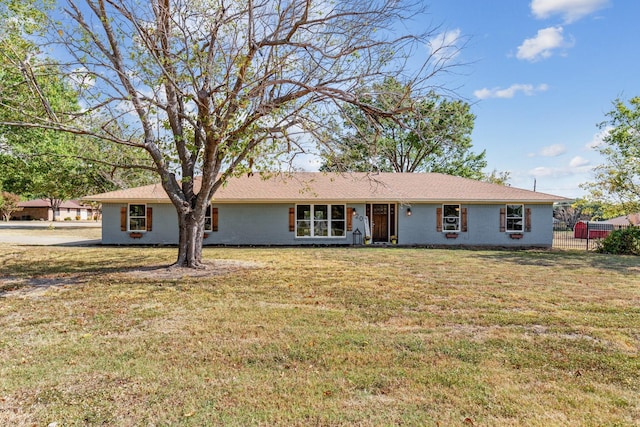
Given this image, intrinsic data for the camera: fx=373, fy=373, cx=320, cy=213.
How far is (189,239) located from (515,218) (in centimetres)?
1420

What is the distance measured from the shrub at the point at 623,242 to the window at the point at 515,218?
3.19 m

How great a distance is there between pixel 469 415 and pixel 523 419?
37 centimetres

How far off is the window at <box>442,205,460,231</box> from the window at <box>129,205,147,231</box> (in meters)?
13.5

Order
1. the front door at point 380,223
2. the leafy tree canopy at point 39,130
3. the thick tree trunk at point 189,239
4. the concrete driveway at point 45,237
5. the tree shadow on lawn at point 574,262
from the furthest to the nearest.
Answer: the front door at point 380,223, the concrete driveway at point 45,237, the tree shadow on lawn at point 574,262, the thick tree trunk at point 189,239, the leafy tree canopy at point 39,130

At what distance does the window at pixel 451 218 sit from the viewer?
55.2 feet

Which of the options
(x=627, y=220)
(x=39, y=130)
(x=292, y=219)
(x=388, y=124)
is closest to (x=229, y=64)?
(x=388, y=124)

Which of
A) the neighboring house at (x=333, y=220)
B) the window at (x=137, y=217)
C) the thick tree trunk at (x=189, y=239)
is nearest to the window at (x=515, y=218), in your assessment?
the neighboring house at (x=333, y=220)

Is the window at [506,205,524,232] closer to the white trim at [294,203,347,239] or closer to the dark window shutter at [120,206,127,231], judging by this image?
the white trim at [294,203,347,239]

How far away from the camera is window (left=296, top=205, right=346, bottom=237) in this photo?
A: 16.9 metres

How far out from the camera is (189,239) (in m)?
9.34

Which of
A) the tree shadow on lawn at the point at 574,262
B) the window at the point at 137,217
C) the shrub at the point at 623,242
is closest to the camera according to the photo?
the tree shadow on lawn at the point at 574,262

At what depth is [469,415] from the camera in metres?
2.69

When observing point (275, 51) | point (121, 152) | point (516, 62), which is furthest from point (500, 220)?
point (121, 152)

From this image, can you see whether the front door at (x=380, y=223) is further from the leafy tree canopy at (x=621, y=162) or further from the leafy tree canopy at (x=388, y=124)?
the leafy tree canopy at (x=621, y=162)
